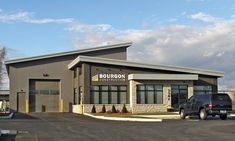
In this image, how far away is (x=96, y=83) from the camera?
1745 inches

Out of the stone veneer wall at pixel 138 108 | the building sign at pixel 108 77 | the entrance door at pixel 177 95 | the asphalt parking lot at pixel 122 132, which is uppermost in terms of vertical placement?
the building sign at pixel 108 77

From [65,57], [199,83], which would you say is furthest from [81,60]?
[199,83]

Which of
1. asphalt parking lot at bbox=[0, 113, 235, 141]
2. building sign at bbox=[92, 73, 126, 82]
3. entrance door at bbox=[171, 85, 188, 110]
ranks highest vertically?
building sign at bbox=[92, 73, 126, 82]

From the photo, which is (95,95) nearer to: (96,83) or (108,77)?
(96,83)

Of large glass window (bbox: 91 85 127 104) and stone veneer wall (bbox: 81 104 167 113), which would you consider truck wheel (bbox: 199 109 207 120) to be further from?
large glass window (bbox: 91 85 127 104)

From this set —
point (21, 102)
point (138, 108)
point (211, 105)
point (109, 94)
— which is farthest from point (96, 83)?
point (211, 105)

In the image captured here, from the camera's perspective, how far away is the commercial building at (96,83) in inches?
1732

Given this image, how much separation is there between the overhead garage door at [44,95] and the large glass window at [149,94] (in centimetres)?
1178

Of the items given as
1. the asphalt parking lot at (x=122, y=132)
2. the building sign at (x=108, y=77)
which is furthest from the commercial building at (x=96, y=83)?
the asphalt parking lot at (x=122, y=132)

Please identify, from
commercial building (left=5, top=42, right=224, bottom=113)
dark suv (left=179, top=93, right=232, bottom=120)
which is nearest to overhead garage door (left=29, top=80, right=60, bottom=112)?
commercial building (left=5, top=42, right=224, bottom=113)

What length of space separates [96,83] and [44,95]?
956 centimetres

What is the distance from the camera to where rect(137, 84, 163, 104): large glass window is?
44.2 metres

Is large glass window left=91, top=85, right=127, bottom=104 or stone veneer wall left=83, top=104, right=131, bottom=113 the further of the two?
large glass window left=91, top=85, right=127, bottom=104

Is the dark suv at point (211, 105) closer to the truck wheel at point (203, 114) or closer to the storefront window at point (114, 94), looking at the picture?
the truck wheel at point (203, 114)
